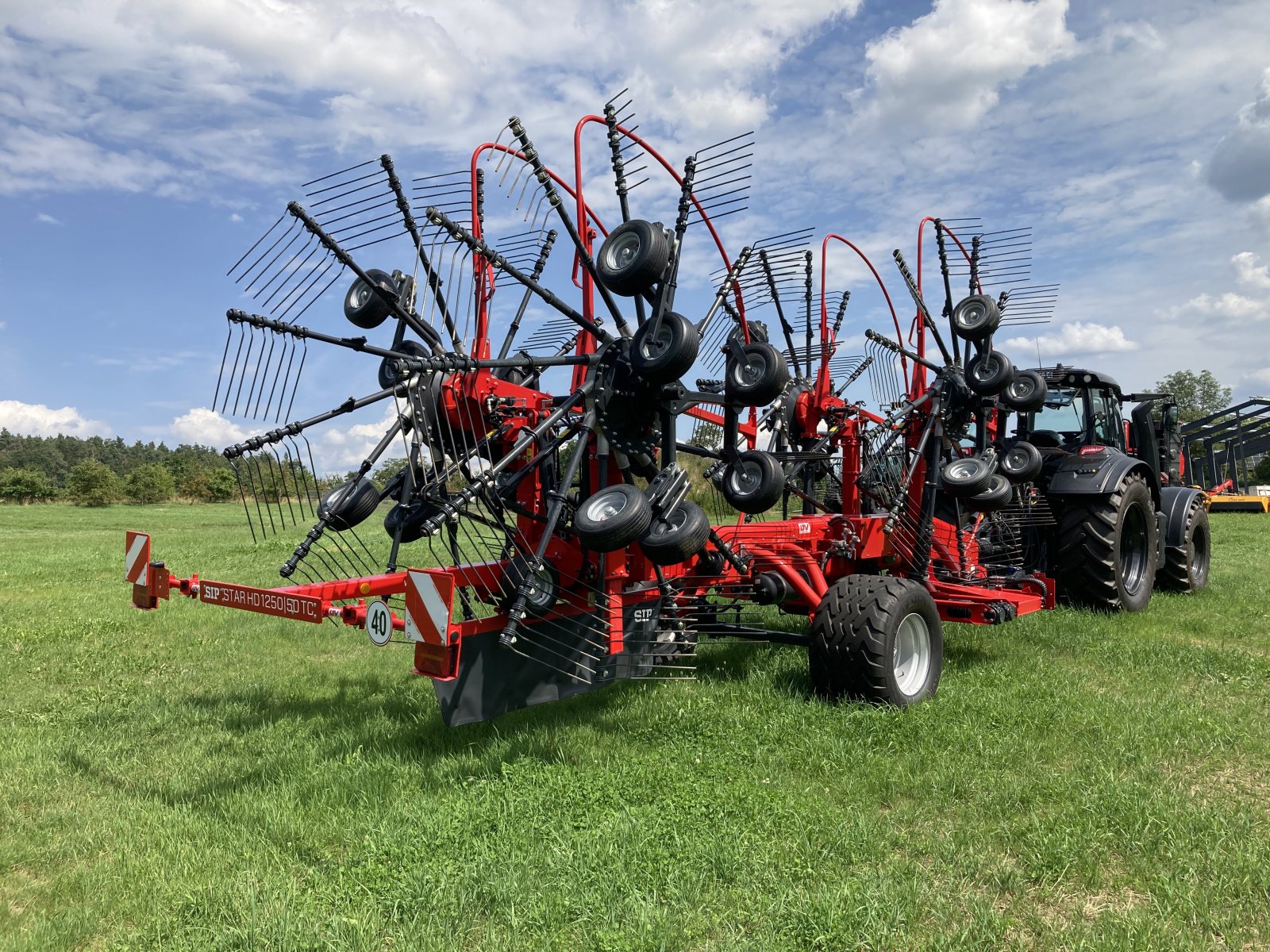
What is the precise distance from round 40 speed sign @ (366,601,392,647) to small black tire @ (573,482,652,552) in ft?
2.99

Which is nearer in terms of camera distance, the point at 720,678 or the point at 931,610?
the point at 931,610

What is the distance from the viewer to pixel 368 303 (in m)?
4.89

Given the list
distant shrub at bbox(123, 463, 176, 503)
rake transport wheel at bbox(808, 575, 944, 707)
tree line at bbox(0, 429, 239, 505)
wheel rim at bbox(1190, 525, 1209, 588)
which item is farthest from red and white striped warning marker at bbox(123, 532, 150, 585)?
distant shrub at bbox(123, 463, 176, 503)

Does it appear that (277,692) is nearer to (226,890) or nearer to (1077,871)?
(226,890)

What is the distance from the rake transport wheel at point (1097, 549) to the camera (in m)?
7.71

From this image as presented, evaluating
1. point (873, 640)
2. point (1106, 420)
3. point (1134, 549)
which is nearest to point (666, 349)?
point (873, 640)

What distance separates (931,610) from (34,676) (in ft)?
21.0

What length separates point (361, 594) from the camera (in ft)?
15.4

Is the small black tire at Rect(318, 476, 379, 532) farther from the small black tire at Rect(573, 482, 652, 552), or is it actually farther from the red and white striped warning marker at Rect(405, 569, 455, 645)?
the small black tire at Rect(573, 482, 652, 552)

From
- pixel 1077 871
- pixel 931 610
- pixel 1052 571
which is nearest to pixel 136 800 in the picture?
pixel 1077 871

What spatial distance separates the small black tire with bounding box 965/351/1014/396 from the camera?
6.66m

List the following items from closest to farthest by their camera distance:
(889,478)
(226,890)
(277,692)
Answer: (226,890)
(277,692)
(889,478)

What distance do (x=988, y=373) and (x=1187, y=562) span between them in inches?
177

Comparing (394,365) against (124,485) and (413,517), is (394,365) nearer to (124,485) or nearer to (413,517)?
(413,517)
